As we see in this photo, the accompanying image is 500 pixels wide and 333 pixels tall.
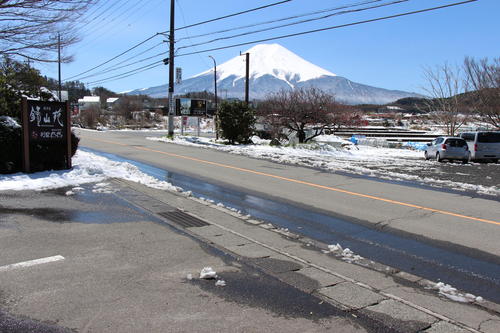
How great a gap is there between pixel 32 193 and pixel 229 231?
492 centimetres

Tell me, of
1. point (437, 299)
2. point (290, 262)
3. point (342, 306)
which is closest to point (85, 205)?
point (290, 262)

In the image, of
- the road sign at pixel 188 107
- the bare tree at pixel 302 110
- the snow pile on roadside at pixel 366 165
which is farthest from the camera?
the road sign at pixel 188 107

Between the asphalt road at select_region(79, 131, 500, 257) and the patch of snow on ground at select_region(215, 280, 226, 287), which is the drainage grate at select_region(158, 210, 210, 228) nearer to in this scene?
the patch of snow on ground at select_region(215, 280, 226, 287)

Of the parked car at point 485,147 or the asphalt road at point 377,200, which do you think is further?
the parked car at point 485,147

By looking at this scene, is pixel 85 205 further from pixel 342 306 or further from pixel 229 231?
pixel 342 306

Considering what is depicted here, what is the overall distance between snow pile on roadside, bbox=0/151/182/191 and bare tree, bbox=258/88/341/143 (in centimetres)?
1756

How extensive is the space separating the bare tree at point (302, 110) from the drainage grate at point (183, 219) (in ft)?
70.4

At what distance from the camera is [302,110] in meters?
28.1

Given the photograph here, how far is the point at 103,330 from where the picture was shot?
11.1 ft

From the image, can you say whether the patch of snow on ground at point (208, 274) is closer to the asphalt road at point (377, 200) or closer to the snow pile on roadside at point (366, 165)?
the asphalt road at point (377, 200)

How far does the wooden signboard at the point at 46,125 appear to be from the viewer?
1047 centimetres

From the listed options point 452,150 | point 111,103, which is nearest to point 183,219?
point 452,150

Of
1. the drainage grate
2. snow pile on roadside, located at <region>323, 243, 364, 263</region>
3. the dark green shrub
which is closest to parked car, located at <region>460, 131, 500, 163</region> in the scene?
the dark green shrub

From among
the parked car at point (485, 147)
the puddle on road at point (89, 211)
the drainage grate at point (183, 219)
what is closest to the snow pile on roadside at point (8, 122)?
the puddle on road at point (89, 211)
